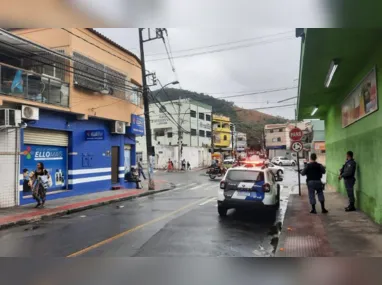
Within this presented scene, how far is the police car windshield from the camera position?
10851mm

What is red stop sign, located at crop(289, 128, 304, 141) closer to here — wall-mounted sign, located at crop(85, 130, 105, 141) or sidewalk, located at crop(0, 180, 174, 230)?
sidewalk, located at crop(0, 180, 174, 230)

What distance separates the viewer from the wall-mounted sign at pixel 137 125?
867 inches

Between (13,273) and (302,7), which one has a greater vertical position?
(302,7)

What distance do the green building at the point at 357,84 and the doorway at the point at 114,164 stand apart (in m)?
11.6

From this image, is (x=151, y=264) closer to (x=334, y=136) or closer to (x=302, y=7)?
(x=302, y=7)

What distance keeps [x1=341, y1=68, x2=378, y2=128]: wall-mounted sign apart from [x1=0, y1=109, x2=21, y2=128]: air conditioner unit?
438 inches

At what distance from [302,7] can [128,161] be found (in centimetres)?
1861

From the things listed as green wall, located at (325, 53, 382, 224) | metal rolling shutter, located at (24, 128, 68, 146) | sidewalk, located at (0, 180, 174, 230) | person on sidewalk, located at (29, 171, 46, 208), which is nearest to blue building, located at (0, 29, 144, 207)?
metal rolling shutter, located at (24, 128, 68, 146)

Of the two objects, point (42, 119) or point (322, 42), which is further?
point (42, 119)

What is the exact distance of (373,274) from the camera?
5121 mm

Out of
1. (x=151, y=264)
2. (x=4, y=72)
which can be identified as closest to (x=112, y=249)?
(x=151, y=264)

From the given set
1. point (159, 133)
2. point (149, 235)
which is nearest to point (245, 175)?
point (149, 235)

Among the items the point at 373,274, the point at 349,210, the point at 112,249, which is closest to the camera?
the point at 373,274

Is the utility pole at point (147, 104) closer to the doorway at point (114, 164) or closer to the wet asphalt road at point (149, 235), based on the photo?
the doorway at point (114, 164)
